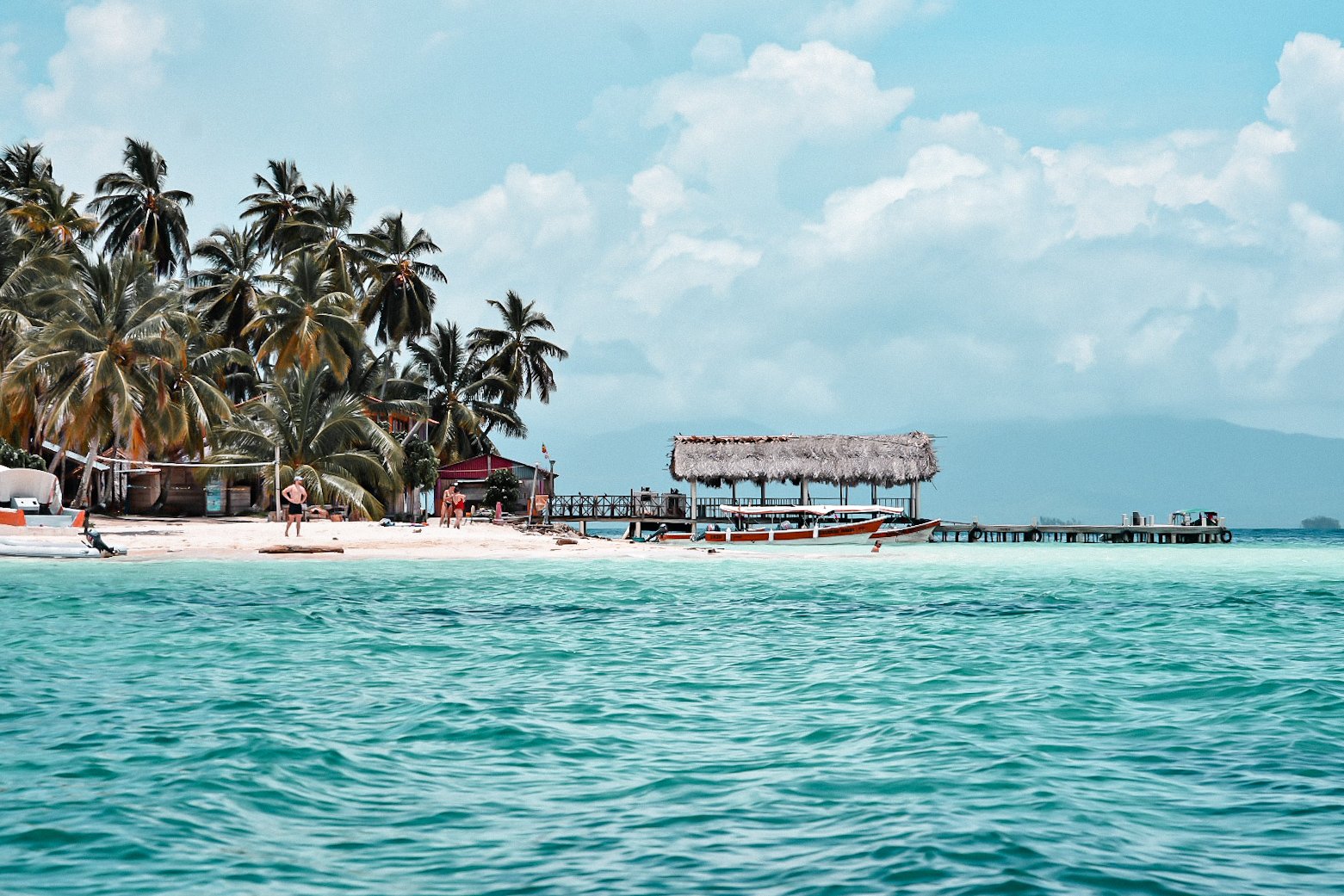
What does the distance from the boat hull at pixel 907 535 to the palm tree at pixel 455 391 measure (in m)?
17.8

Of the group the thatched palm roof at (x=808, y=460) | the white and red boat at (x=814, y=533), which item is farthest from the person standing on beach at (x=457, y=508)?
the thatched palm roof at (x=808, y=460)

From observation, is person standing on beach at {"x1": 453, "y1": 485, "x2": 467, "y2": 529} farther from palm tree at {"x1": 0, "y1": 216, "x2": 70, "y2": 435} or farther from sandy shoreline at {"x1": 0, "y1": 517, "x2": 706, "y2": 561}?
palm tree at {"x1": 0, "y1": 216, "x2": 70, "y2": 435}

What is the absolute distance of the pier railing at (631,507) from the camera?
43906mm

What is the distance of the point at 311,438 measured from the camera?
37.1 metres

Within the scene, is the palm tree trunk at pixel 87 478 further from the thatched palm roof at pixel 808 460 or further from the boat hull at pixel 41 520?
the thatched palm roof at pixel 808 460

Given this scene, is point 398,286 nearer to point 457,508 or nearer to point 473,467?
point 473,467

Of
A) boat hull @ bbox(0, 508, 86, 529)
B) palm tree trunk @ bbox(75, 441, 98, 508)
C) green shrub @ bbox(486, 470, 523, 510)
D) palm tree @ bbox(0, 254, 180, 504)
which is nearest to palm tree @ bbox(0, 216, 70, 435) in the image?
palm tree @ bbox(0, 254, 180, 504)

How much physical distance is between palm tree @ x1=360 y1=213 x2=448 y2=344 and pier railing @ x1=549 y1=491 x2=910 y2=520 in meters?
9.65

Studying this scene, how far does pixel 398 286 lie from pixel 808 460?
1827cm

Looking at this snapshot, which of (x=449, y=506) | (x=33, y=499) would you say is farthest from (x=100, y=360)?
(x=449, y=506)

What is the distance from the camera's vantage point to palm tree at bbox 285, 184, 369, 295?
1720 inches

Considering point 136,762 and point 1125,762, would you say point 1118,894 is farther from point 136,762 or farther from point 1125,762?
point 136,762

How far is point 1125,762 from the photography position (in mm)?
6277

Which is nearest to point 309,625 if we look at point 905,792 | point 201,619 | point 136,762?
point 201,619
